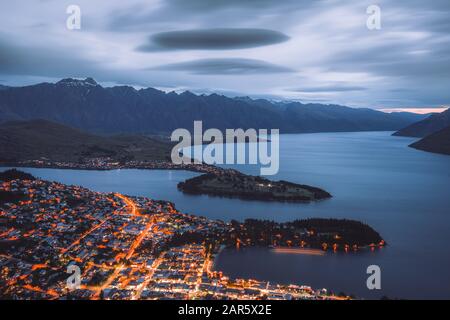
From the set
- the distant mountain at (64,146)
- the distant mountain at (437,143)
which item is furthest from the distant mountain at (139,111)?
the distant mountain at (437,143)

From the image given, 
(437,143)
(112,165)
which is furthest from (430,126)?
(112,165)

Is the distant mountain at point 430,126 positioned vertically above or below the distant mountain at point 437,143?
above

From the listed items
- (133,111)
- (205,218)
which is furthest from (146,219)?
(133,111)

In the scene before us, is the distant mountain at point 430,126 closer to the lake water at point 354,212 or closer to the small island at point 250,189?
the lake water at point 354,212

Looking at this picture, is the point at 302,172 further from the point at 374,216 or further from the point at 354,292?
the point at 354,292

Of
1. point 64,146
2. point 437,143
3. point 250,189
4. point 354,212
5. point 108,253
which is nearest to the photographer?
point 108,253

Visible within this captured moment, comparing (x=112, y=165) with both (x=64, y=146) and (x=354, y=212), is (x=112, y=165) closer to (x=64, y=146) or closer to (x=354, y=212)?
(x=64, y=146)
